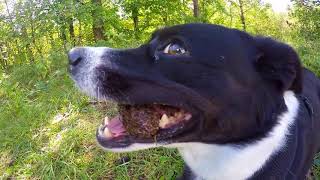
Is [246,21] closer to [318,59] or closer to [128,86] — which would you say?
[318,59]

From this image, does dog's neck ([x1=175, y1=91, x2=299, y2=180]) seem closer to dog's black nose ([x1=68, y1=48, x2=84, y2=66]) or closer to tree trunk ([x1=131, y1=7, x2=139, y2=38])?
dog's black nose ([x1=68, y1=48, x2=84, y2=66])

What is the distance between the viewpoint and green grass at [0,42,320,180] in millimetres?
3730

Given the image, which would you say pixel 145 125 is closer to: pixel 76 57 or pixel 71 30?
pixel 76 57

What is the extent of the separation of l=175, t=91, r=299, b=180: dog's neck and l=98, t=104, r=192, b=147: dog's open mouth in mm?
147

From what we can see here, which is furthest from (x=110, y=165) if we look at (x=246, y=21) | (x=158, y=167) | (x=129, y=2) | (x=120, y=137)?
(x=246, y=21)

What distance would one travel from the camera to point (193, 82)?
7.36ft

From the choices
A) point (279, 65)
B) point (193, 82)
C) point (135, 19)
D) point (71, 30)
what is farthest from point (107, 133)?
point (135, 19)

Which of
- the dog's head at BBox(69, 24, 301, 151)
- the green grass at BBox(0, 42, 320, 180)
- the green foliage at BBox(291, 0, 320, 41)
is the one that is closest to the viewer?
the dog's head at BBox(69, 24, 301, 151)

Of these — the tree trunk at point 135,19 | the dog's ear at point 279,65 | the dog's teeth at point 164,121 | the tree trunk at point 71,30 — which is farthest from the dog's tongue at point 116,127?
the tree trunk at point 135,19

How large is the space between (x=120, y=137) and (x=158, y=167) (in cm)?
128

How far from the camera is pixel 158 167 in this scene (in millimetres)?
3691

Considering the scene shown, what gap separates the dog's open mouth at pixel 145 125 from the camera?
2.35 meters

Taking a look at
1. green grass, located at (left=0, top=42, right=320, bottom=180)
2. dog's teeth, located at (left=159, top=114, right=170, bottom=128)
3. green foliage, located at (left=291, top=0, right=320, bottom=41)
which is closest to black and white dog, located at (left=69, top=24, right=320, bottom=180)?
dog's teeth, located at (left=159, top=114, right=170, bottom=128)

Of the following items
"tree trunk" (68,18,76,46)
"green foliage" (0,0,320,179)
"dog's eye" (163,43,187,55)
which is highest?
"dog's eye" (163,43,187,55)
